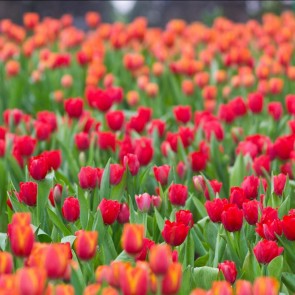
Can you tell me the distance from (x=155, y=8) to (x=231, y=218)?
1298cm

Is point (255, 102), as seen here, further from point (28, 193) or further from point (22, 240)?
point (22, 240)

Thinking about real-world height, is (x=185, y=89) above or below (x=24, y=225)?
below

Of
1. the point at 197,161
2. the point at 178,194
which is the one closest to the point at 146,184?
the point at 197,161

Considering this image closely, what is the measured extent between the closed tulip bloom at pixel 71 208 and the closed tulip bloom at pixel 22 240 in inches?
22.9

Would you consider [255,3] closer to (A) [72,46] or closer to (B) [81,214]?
(A) [72,46]

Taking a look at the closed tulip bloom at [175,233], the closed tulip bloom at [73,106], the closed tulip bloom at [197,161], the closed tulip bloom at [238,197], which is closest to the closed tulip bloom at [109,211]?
the closed tulip bloom at [175,233]

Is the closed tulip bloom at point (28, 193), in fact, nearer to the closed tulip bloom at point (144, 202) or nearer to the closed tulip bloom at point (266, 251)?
the closed tulip bloom at point (144, 202)

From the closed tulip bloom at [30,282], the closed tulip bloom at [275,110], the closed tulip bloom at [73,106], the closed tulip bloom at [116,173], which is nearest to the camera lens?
the closed tulip bloom at [30,282]

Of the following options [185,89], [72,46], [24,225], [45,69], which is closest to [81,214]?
[24,225]

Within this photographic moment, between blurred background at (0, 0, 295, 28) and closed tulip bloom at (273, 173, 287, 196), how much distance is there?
9.49 metres

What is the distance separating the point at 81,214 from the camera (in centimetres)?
238

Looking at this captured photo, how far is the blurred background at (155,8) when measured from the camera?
12.0 metres

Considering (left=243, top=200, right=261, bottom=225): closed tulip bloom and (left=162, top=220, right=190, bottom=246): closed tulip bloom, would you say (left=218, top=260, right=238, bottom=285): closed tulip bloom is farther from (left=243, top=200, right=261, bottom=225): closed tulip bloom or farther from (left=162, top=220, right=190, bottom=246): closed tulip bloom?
(left=243, top=200, right=261, bottom=225): closed tulip bloom

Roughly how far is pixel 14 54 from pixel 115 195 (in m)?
3.61
